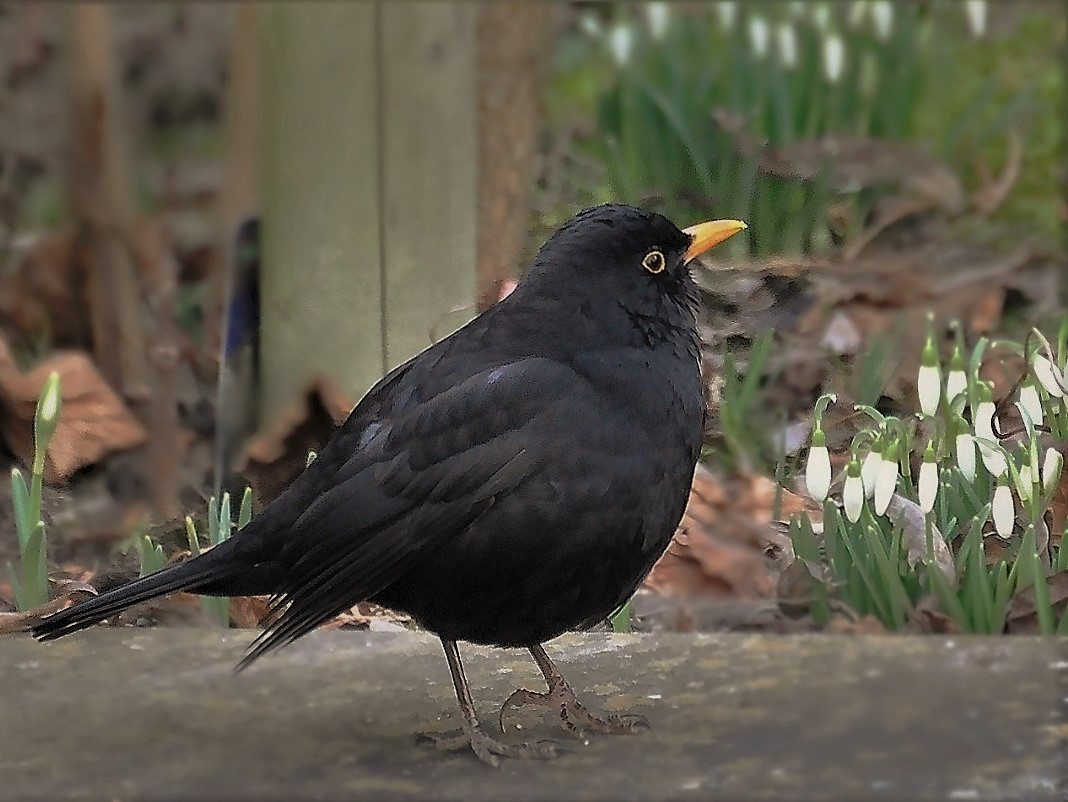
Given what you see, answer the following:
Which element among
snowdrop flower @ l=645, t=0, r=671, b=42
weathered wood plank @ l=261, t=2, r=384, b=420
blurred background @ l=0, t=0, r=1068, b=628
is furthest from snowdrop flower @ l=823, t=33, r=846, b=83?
weathered wood plank @ l=261, t=2, r=384, b=420

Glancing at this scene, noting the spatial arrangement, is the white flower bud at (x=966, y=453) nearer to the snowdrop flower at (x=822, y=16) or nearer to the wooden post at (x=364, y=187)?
the wooden post at (x=364, y=187)

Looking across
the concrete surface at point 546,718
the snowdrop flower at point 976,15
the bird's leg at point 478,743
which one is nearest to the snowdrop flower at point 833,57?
the snowdrop flower at point 976,15

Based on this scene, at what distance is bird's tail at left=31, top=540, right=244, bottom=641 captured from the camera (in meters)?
2.56

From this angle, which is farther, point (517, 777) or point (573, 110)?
point (573, 110)

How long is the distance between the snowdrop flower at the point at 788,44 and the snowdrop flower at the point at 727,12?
0.12 meters

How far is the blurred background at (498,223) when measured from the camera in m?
3.44

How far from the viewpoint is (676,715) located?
8.72ft

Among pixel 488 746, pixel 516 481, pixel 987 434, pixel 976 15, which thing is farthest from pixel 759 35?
pixel 488 746

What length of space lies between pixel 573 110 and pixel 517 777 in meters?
2.27

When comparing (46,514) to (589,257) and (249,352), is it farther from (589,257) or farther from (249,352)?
(589,257)

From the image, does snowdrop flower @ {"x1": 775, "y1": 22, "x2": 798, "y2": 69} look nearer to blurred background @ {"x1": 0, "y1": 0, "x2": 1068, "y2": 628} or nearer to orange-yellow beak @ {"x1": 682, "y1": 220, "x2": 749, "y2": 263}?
blurred background @ {"x1": 0, "y1": 0, "x2": 1068, "y2": 628}

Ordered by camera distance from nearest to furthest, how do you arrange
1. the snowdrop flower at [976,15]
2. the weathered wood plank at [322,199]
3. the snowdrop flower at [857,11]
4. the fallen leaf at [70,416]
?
the weathered wood plank at [322,199] → the fallen leaf at [70,416] → the snowdrop flower at [857,11] → the snowdrop flower at [976,15]

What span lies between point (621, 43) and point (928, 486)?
71.3 inches

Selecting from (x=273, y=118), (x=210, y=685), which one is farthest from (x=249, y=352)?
(x=210, y=685)
